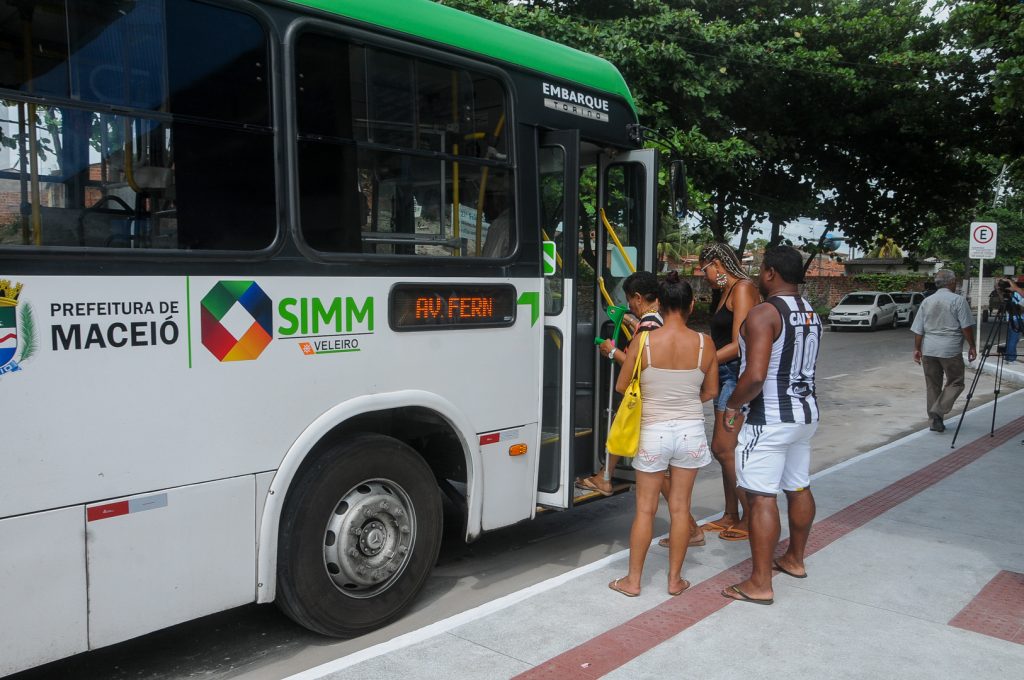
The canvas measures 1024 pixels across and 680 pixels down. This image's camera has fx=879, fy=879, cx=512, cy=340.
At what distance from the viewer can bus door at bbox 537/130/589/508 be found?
17.1 feet

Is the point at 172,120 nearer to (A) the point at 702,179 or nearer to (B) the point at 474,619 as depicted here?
(B) the point at 474,619

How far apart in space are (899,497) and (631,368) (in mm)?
3578

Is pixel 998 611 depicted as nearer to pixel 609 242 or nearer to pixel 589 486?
pixel 589 486

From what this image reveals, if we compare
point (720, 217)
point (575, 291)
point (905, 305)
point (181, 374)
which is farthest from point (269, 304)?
point (905, 305)

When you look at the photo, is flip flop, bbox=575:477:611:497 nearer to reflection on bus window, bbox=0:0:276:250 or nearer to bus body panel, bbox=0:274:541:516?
bus body panel, bbox=0:274:541:516

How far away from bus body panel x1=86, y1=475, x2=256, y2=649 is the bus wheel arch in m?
0.08

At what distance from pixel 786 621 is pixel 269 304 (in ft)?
9.84

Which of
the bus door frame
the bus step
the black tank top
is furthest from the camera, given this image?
the bus door frame

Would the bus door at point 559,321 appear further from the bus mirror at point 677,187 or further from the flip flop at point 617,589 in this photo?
the bus mirror at point 677,187

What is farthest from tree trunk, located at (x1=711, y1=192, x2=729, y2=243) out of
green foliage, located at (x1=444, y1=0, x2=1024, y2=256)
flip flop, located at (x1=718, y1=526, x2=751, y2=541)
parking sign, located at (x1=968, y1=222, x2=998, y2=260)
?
flip flop, located at (x1=718, y1=526, x2=751, y2=541)

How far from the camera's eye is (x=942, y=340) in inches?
391

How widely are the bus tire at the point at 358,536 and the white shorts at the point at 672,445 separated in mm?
1130

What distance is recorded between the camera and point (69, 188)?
3.28 metres

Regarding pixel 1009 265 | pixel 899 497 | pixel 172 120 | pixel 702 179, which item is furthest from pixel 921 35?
pixel 1009 265
